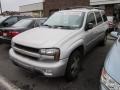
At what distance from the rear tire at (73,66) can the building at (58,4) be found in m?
20.9

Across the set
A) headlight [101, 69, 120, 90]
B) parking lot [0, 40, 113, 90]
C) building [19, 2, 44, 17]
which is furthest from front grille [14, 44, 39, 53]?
building [19, 2, 44, 17]

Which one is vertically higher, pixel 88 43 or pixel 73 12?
pixel 73 12

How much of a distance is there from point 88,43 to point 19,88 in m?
2.46

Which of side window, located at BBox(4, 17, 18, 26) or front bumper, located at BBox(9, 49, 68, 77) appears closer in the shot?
front bumper, located at BBox(9, 49, 68, 77)

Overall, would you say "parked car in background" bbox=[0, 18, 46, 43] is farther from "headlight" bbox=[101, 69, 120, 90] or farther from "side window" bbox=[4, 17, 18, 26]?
"headlight" bbox=[101, 69, 120, 90]

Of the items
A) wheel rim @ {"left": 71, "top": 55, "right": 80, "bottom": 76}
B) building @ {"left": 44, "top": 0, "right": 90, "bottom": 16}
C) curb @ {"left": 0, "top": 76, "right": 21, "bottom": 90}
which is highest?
building @ {"left": 44, "top": 0, "right": 90, "bottom": 16}

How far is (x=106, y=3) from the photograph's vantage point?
69.8ft

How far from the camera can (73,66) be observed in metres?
4.49

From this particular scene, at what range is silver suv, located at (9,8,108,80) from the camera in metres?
3.96

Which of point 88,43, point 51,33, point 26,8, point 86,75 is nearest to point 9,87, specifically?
point 51,33

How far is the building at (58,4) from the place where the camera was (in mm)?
26100

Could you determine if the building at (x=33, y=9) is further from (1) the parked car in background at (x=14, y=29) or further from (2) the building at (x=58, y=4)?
(1) the parked car in background at (x=14, y=29)

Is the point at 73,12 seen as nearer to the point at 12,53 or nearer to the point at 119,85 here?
the point at 12,53

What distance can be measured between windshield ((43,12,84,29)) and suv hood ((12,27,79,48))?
1.42ft
